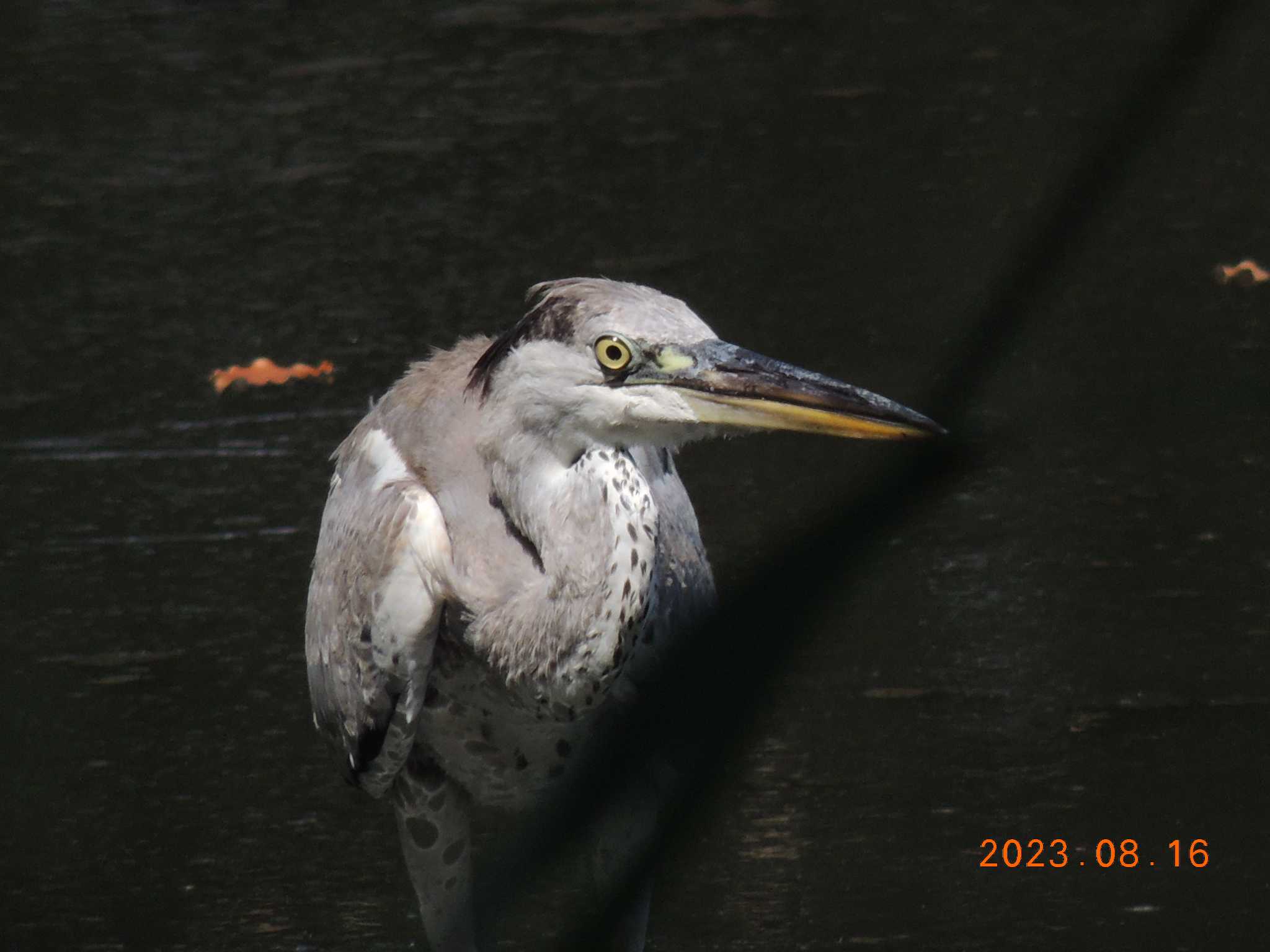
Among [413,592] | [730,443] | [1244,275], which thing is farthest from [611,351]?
[1244,275]

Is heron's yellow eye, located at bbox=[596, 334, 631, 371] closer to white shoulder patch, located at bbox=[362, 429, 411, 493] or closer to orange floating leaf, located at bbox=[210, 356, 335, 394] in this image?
white shoulder patch, located at bbox=[362, 429, 411, 493]

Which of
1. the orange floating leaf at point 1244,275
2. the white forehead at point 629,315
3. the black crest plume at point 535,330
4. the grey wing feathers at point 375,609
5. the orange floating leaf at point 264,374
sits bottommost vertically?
the orange floating leaf at point 264,374

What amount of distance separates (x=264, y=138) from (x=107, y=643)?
152 inches

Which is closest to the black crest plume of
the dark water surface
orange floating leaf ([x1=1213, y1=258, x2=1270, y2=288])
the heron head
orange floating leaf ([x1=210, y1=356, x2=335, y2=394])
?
the heron head

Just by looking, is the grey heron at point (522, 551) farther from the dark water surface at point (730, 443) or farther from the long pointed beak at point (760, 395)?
the dark water surface at point (730, 443)

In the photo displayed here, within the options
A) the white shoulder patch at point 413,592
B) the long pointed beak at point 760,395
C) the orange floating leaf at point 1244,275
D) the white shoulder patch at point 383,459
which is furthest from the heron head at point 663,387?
the orange floating leaf at point 1244,275

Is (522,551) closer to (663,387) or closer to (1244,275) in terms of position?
(663,387)

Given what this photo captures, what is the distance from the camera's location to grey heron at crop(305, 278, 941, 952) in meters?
3.44

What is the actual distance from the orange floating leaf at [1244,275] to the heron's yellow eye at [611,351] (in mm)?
3888

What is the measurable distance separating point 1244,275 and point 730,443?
200 centimetres

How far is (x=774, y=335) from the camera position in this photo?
6.62m

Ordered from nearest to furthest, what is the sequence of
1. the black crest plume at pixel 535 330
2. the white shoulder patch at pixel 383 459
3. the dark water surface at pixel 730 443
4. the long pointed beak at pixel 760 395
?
the long pointed beak at pixel 760 395 < the black crest plume at pixel 535 330 < the white shoulder patch at pixel 383 459 < the dark water surface at pixel 730 443

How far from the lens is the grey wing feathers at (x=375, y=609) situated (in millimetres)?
3684

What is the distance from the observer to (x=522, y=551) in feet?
12.1
